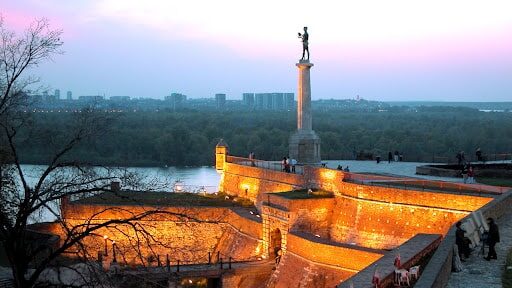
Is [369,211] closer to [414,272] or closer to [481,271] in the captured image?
[481,271]

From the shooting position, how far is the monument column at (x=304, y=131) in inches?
1167

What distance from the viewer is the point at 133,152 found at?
75.4 m

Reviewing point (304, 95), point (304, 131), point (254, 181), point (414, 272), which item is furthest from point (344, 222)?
point (414, 272)

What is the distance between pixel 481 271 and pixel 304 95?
17953mm

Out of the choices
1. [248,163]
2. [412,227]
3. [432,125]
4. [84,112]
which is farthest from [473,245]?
[432,125]

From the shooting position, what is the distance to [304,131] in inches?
1188

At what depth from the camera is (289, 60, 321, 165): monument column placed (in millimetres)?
29641

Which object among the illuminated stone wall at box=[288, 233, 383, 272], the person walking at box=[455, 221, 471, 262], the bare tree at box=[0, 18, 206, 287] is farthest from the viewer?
the illuminated stone wall at box=[288, 233, 383, 272]

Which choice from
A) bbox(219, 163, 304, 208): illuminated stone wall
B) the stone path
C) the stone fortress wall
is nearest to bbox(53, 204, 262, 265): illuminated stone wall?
bbox(219, 163, 304, 208): illuminated stone wall

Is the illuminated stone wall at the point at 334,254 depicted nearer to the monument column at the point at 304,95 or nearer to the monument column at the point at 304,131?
the monument column at the point at 304,131

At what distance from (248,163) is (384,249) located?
45.9ft

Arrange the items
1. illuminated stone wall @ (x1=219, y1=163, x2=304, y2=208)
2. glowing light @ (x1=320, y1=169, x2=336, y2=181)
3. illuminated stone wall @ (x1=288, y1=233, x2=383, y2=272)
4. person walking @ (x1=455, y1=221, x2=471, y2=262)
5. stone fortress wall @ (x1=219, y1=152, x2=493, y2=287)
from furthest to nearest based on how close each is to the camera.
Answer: illuminated stone wall @ (x1=219, y1=163, x2=304, y2=208) → glowing light @ (x1=320, y1=169, x2=336, y2=181) → stone fortress wall @ (x1=219, y1=152, x2=493, y2=287) → illuminated stone wall @ (x1=288, y1=233, x2=383, y2=272) → person walking @ (x1=455, y1=221, x2=471, y2=262)

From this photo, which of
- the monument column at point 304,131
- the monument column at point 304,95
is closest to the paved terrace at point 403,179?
the monument column at point 304,131

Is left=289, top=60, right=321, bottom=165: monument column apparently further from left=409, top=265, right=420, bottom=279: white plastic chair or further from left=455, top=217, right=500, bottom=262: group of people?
left=409, top=265, right=420, bottom=279: white plastic chair
